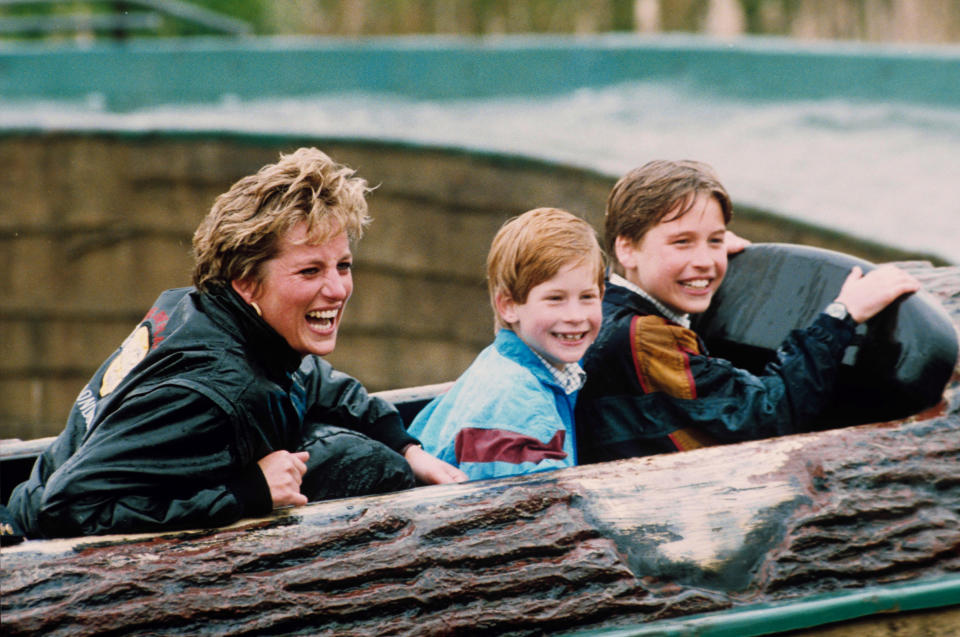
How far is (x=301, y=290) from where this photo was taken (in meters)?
1.92

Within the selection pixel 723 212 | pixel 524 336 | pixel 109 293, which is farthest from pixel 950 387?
pixel 109 293

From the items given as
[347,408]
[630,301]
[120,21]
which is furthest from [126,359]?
[120,21]

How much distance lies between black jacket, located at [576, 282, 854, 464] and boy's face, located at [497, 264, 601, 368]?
0.13 meters

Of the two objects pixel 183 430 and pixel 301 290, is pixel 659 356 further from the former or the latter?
pixel 183 430

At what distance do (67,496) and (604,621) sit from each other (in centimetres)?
82

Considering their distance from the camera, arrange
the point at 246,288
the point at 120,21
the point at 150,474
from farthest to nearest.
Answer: the point at 120,21 → the point at 246,288 → the point at 150,474

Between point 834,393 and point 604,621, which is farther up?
point 834,393

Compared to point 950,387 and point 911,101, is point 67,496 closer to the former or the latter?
point 950,387

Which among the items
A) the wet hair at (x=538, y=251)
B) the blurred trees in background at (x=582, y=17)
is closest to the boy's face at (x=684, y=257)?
the wet hair at (x=538, y=251)

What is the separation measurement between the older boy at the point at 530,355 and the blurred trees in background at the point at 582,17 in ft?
21.9

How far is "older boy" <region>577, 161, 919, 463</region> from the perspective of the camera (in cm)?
221

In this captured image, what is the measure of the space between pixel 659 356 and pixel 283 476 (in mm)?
786

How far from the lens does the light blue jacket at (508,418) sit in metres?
2.04

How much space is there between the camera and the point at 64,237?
557 cm
